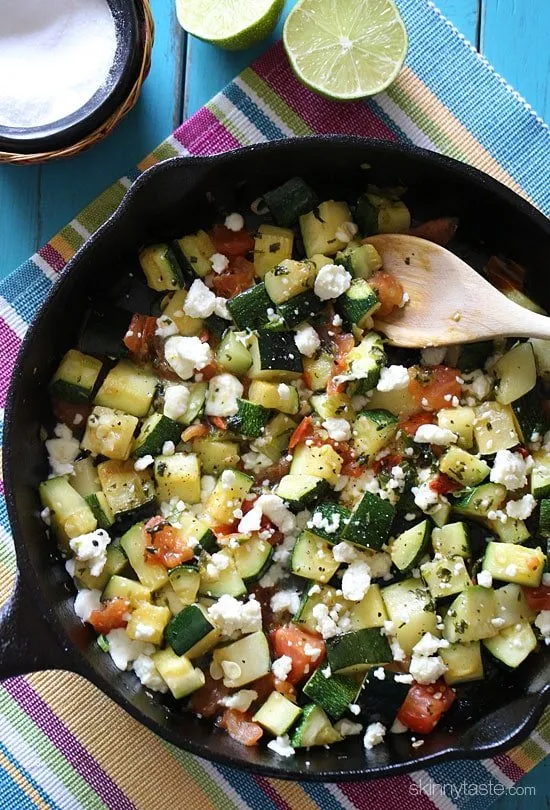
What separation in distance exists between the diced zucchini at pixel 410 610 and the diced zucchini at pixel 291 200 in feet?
4.23

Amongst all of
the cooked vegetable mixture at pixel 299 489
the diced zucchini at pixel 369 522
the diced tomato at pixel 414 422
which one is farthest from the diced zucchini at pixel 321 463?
the diced tomato at pixel 414 422

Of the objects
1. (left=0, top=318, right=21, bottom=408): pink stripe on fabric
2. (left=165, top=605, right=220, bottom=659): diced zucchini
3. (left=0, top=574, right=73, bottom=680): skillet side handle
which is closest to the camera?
(left=0, top=574, right=73, bottom=680): skillet side handle

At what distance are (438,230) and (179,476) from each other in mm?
1216

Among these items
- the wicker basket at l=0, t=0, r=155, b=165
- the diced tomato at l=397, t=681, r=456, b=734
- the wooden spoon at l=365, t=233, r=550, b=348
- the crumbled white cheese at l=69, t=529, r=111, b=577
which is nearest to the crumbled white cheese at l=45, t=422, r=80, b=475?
the crumbled white cheese at l=69, t=529, r=111, b=577

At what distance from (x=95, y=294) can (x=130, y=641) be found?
3.78 feet

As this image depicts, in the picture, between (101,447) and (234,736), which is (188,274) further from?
(234,736)

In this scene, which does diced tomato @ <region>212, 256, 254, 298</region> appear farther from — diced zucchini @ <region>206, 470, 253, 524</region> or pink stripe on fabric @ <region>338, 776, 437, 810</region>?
pink stripe on fabric @ <region>338, 776, 437, 810</region>

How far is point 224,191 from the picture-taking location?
302 cm

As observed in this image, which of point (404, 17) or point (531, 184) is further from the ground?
point (404, 17)

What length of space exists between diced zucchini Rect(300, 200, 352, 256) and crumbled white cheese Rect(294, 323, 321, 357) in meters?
0.26

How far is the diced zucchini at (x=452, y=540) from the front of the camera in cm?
287

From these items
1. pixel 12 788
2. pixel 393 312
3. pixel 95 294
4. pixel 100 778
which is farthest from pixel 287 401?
pixel 12 788

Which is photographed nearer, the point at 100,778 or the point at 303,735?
the point at 303,735

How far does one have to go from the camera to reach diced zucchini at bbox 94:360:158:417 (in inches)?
115
